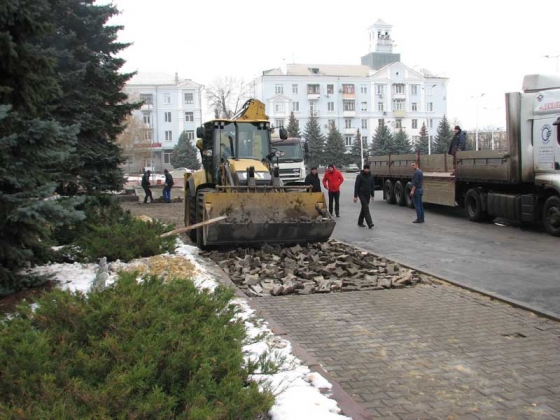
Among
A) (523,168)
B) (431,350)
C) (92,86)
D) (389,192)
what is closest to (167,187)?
(389,192)

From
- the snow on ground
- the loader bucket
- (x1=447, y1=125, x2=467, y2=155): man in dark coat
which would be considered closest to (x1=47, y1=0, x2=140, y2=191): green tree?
the loader bucket

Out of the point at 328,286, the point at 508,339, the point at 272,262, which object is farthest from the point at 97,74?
the point at 508,339

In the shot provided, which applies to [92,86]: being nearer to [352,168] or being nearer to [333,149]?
[352,168]

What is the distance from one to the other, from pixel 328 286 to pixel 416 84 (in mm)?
91151

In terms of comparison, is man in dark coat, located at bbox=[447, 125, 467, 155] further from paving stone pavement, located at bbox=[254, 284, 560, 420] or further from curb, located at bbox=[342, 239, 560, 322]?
paving stone pavement, located at bbox=[254, 284, 560, 420]

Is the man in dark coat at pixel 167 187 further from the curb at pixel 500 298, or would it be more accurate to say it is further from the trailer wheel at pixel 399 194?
the curb at pixel 500 298

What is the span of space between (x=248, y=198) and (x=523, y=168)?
8.39 metres

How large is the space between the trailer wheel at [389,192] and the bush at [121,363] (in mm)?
19851

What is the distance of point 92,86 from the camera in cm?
1591

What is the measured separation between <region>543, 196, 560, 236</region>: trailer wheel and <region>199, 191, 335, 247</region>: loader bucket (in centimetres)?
634

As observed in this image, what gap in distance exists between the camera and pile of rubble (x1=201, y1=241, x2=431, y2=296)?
26.8ft

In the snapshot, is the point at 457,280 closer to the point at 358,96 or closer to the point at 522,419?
the point at 522,419

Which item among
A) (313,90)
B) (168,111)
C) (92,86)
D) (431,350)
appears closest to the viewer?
(431,350)

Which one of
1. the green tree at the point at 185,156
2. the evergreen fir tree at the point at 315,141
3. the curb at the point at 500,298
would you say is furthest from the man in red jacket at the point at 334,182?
the green tree at the point at 185,156
